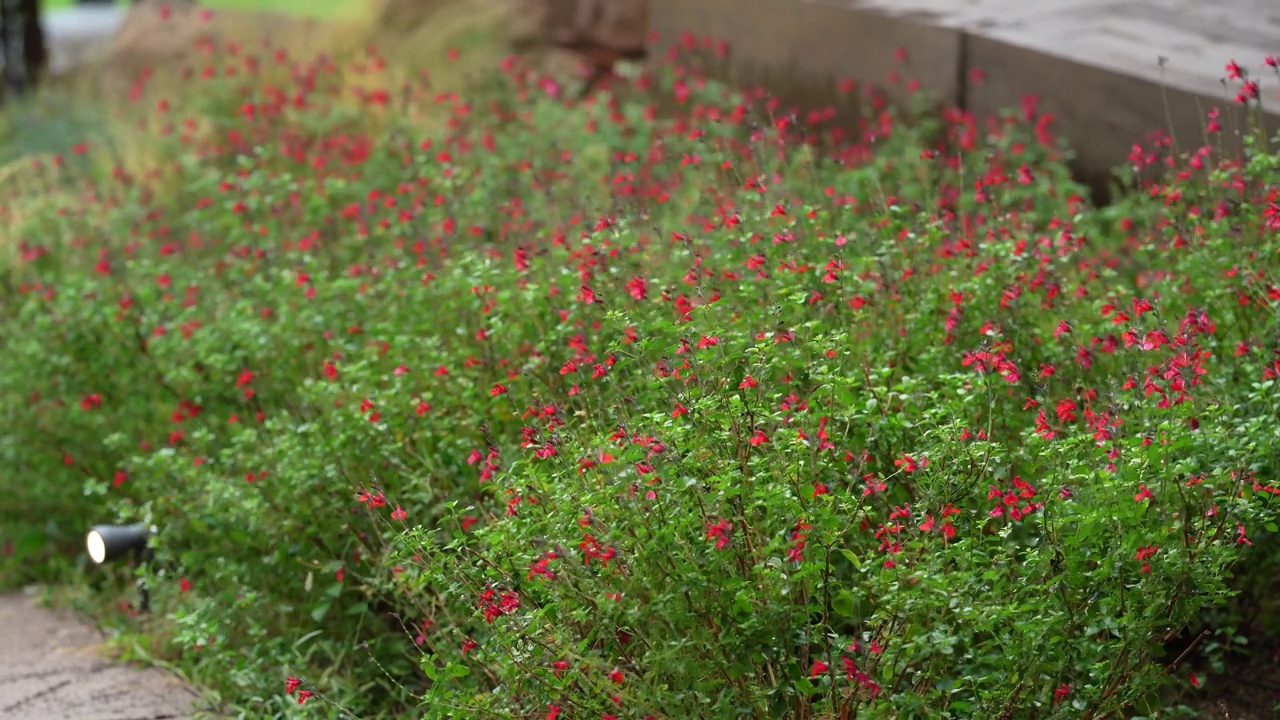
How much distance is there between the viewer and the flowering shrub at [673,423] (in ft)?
10.1

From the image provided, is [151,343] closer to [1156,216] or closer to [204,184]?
[204,184]

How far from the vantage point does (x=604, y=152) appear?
6.77m

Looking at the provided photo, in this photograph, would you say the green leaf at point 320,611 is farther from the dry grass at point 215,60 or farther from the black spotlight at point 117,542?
the dry grass at point 215,60

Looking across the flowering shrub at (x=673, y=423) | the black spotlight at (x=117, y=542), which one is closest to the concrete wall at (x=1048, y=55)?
the flowering shrub at (x=673, y=423)

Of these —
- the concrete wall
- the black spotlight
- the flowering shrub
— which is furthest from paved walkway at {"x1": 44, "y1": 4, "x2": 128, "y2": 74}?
the black spotlight

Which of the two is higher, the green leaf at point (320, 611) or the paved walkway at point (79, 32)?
the green leaf at point (320, 611)

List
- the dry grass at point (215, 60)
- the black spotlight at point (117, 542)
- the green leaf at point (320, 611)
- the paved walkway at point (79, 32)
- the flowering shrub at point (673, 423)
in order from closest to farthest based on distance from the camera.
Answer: the flowering shrub at point (673, 423)
the green leaf at point (320, 611)
the black spotlight at point (117, 542)
the dry grass at point (215, 60)
the paved walkway at point (79, 32)

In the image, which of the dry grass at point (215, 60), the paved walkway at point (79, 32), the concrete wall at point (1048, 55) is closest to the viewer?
the concrete wall at point (1048, 55)

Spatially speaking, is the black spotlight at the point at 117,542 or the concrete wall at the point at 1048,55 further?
the concrete wall at the point at 1048,55

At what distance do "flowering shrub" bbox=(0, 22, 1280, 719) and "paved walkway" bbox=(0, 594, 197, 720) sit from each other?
0.18 meters

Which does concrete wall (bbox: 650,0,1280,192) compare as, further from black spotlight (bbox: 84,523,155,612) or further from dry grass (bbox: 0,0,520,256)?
black spotlight (bbox: 84,523,155,612)

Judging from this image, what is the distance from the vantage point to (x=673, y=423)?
3.17 metres

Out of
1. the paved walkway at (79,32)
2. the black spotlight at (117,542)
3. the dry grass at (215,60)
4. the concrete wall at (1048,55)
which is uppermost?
the concrete wall at (1048,55)

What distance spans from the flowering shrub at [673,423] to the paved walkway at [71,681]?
184mm
